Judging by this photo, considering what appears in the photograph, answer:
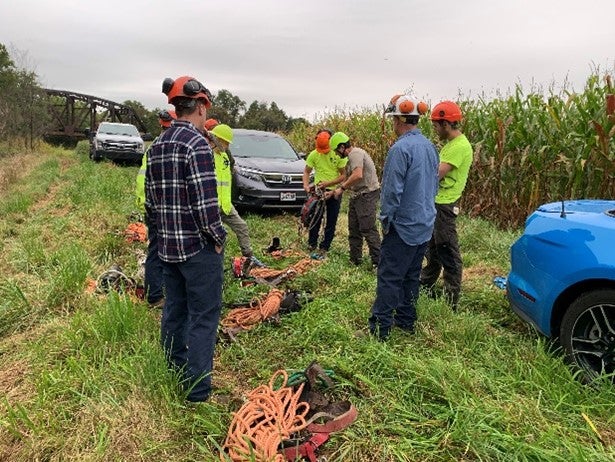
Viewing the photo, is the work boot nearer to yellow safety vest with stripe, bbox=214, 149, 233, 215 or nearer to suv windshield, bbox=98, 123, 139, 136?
yellow safety vest with stripe, bbox=214, 149, 233, 215

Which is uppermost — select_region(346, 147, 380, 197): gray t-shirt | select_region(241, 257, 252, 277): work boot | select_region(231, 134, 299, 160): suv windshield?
select_region(231, 134, 299, 160): suv windshield

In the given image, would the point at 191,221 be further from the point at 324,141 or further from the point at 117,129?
the point at 117,129

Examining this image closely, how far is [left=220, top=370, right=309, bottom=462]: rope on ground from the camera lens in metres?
2.38

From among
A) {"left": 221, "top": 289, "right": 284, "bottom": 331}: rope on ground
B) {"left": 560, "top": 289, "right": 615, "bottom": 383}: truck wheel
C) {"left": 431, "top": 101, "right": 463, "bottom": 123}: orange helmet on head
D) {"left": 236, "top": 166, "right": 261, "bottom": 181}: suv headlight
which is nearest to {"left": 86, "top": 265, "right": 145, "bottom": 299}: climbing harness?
{"left": 221, "top": 289, "right": 284, "bottom": 331}: rope on ground

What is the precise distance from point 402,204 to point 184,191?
178cm

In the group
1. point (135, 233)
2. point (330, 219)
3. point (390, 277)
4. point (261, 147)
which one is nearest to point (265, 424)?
point (390, 277)

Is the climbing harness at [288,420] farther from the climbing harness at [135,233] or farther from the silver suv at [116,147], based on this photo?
the silver suv at [116,147]

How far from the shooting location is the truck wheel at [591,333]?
2982 mm

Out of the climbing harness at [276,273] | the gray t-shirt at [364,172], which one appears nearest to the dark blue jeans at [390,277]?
the climbing harness at [276,273]

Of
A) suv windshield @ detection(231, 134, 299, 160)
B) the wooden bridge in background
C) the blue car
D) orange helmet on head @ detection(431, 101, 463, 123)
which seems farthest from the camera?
the wooden bridge in background

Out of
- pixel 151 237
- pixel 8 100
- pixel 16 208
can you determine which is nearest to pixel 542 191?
pixel 151 237

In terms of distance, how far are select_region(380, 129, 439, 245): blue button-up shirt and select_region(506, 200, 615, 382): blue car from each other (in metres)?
0.82

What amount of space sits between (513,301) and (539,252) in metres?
0.57

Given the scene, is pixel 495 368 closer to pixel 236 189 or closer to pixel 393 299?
pixel 393 299
